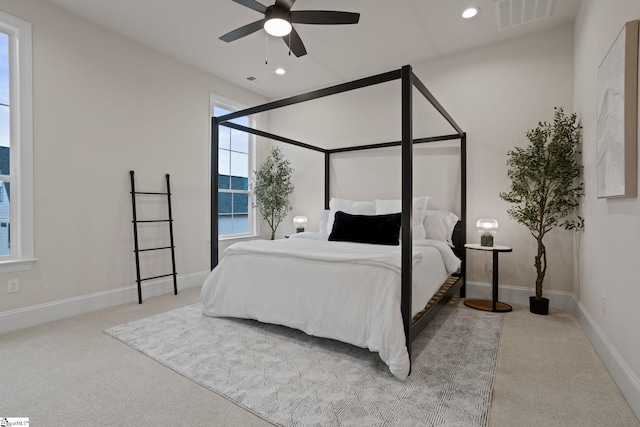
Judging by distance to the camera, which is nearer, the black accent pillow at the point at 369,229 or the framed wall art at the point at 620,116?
the framed wall art at the point at 620,116

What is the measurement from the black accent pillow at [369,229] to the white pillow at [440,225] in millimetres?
442

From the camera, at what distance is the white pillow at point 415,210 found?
3.58m

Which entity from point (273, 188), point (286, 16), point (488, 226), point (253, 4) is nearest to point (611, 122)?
point (488, 226)

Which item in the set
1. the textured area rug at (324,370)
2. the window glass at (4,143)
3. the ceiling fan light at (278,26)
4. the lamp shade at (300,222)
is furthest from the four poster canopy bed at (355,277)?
the window glass at (4,143)

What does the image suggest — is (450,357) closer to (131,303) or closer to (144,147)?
(131,303)

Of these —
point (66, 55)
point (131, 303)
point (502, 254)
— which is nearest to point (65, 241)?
point (131, 303)

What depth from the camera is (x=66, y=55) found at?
10.1ft

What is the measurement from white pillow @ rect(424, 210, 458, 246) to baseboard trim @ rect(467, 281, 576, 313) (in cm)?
64

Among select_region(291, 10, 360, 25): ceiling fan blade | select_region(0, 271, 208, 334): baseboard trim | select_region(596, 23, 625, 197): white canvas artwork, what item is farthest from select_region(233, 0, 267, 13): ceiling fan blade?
select_region(0, 271, 208, 334): baseboard trim

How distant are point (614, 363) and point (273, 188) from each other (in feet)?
13.4

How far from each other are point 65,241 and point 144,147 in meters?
1.30

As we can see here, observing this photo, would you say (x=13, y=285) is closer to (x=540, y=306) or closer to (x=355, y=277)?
(x=355, y=277)

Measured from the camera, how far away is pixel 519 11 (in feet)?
10.1

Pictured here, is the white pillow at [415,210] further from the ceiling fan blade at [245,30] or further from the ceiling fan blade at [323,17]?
the ceiling fan blade at [245,30]
